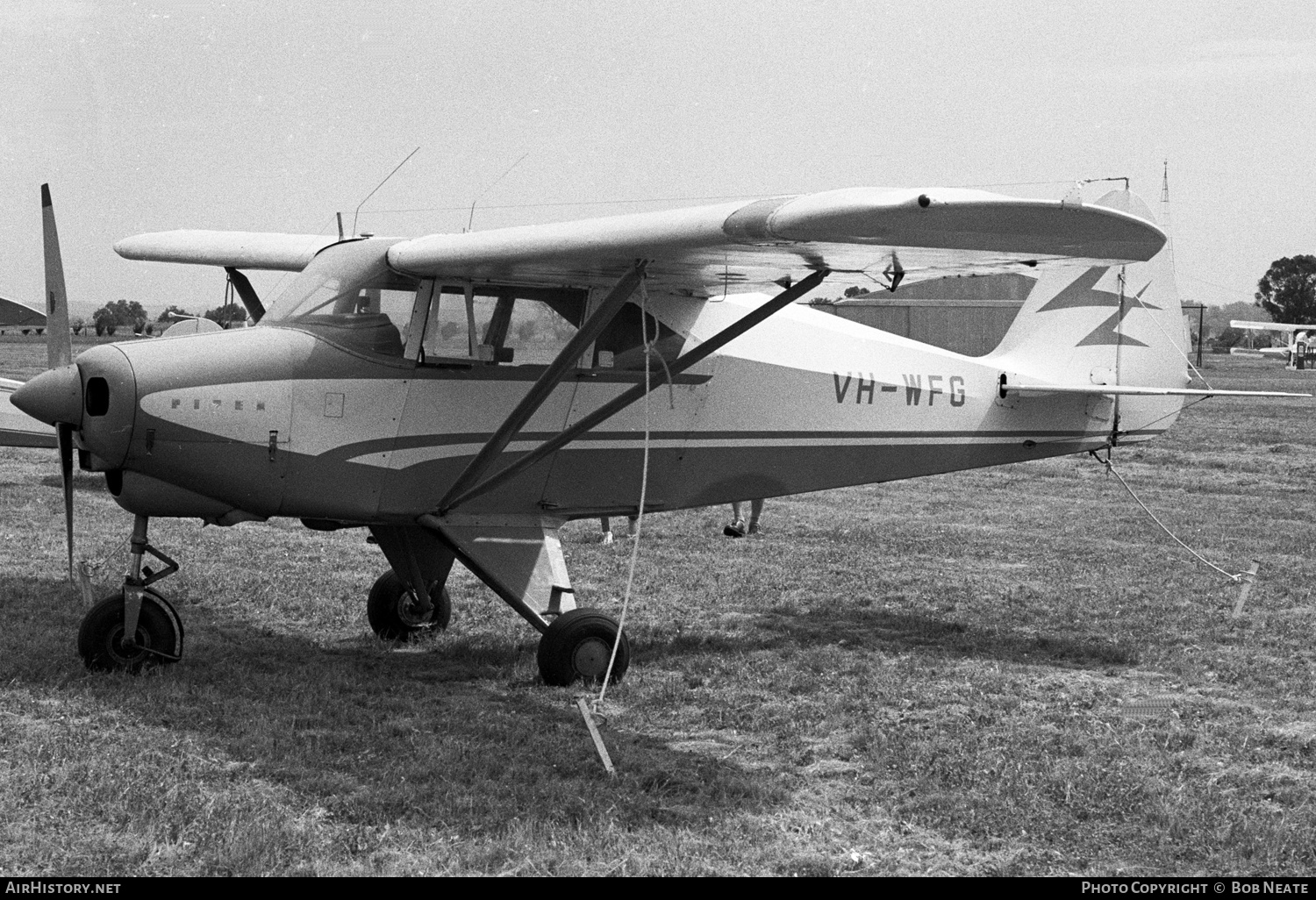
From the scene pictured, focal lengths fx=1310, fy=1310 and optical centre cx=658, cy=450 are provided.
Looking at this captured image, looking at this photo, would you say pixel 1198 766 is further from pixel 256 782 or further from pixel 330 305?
pixel 330 305

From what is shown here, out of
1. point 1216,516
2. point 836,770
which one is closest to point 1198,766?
point 836,770

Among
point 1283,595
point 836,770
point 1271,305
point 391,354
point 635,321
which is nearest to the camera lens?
point 836,770

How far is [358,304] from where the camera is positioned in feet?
24.7

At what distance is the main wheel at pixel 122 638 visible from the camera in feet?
23.9

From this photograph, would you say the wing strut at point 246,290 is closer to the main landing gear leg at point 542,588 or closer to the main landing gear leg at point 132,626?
the main landing gear leg at point 132,626

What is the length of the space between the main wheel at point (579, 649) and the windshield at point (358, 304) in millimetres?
1830

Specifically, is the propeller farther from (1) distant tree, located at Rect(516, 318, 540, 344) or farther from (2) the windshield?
(1) distant tree, located at Rect(516, 318, 540, 344)

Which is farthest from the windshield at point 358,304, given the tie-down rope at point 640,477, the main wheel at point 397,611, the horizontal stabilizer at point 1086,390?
the horizontal stabilizer at point 1086,390

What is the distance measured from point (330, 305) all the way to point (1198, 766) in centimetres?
516

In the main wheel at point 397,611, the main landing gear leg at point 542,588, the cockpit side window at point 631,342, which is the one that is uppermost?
the cockpit side window at point 631,342

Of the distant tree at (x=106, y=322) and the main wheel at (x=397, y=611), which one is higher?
the distant tree at (x=106, y=322)

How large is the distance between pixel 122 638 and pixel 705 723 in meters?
3.30
